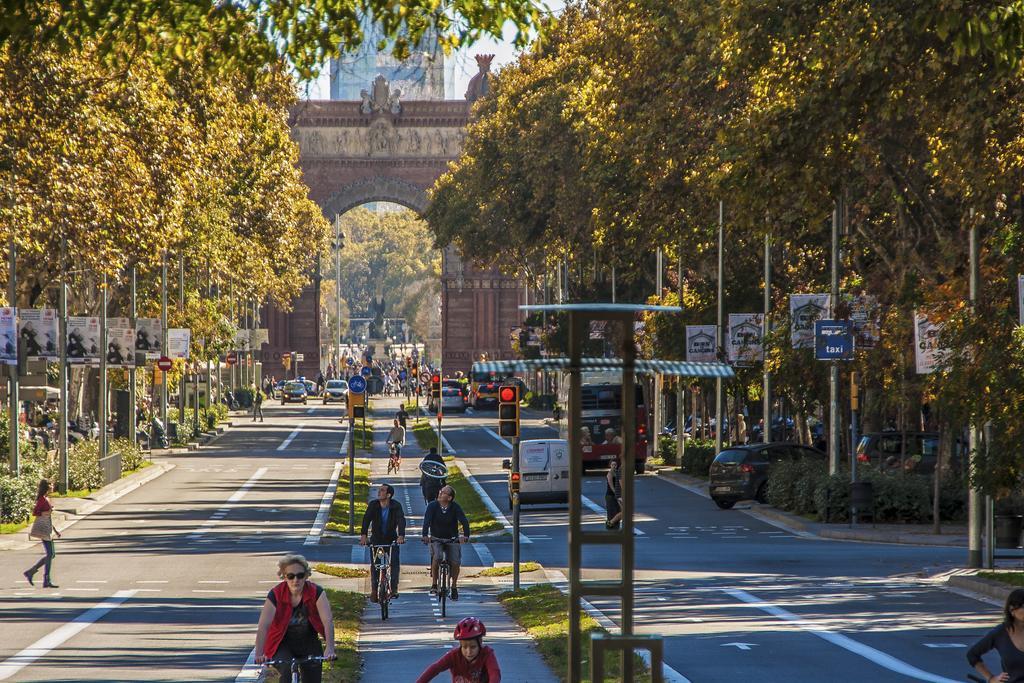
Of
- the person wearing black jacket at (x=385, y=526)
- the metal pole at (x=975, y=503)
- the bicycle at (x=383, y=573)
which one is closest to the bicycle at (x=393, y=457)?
the metal pole at (x=975, y=503)

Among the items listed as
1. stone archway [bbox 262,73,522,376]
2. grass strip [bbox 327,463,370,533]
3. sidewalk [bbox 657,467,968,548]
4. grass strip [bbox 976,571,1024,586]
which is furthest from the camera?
stone archway [bbox 262,73,522,376]

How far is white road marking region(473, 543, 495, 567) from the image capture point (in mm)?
32375

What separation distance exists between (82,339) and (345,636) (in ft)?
94.7

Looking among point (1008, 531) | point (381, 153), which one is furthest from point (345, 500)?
point (381, 153)

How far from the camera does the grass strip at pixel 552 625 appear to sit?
17672 mm

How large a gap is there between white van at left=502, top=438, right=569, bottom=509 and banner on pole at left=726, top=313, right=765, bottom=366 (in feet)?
18.5

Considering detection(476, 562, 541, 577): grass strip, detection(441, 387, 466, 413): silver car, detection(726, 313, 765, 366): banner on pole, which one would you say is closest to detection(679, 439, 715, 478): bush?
detection(726, 313, 765, 366): banner on pole

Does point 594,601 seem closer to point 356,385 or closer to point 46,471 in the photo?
point 356,385

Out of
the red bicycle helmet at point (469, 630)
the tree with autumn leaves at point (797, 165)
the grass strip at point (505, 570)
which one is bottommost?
the grass strip at point (505, 570)

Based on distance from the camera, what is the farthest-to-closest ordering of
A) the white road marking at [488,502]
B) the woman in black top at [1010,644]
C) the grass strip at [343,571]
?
the white road marking at [488,502], the grass strip at [343,571], the woman in black top at [1010,644]

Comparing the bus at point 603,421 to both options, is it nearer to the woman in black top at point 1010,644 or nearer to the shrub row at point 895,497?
the shrub row at point 895,497

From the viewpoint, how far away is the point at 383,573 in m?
23.4

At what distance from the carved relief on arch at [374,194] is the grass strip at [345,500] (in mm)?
71652

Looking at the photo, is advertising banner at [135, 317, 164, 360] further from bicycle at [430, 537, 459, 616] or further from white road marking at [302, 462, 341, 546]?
bicycle at [430, 537, 459, 616]
